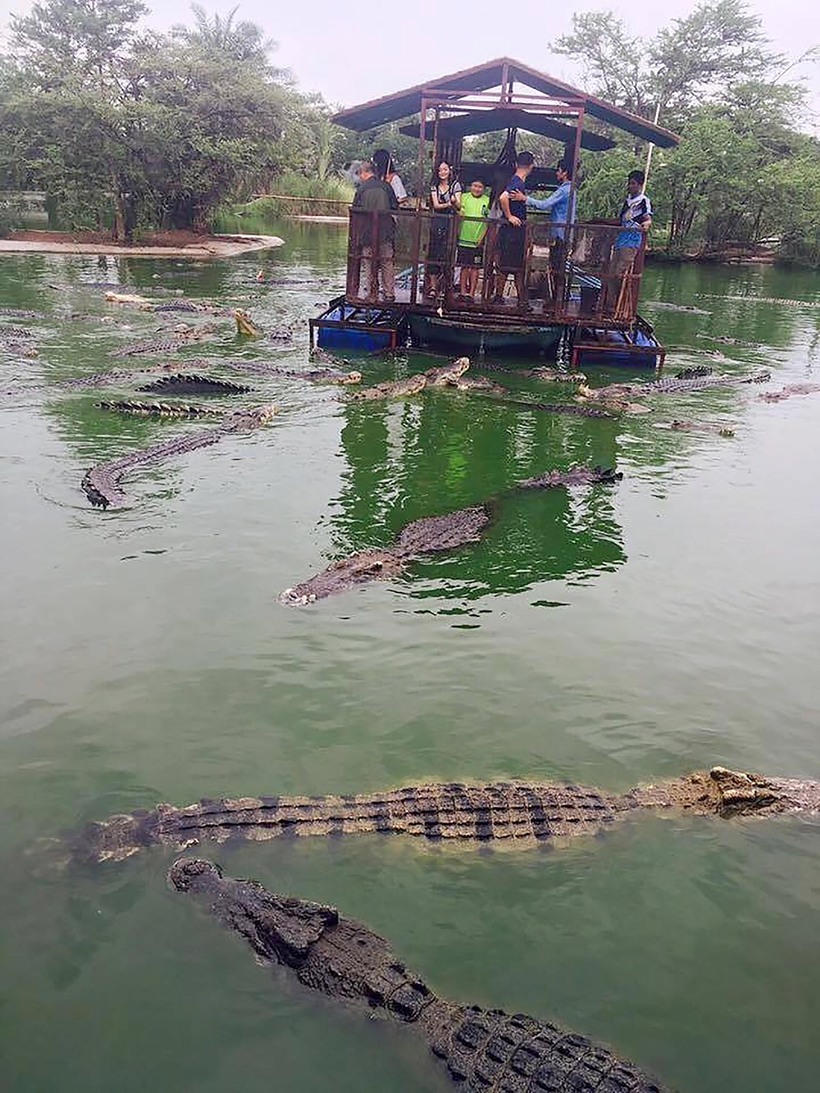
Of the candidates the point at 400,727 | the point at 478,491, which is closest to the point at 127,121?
the point at 478,491

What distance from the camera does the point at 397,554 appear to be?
22.3ft

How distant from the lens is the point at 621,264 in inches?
496

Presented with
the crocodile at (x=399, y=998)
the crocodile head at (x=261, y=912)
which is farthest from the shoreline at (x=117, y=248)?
the crocodile at (x=399, y=998)

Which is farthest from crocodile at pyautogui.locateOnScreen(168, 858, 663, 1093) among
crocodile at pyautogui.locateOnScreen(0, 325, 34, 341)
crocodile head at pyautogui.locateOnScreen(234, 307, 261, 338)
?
crocodile head at pyautogui.locateOnScreen(234, 307, 261, 338)

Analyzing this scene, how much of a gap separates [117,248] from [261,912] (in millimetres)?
27858

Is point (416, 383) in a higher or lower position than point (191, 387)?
higher

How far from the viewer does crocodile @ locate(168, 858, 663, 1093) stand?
9.11 ft

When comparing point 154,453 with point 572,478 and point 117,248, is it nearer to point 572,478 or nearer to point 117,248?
point 572,478

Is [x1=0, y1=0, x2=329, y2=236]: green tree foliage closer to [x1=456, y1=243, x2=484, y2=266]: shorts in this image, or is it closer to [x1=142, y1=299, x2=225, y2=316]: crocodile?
[x1=142, y1=299, x2=225, y2=316]: crocodile

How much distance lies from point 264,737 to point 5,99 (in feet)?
94.2

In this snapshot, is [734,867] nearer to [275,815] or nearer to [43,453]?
[275,815]

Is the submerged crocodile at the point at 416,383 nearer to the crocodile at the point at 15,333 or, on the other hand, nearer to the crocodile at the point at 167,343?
the crocodile at the point at 167,343

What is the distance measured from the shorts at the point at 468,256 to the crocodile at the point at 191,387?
4.21m

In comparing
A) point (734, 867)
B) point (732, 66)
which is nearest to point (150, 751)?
point (734, 867)
